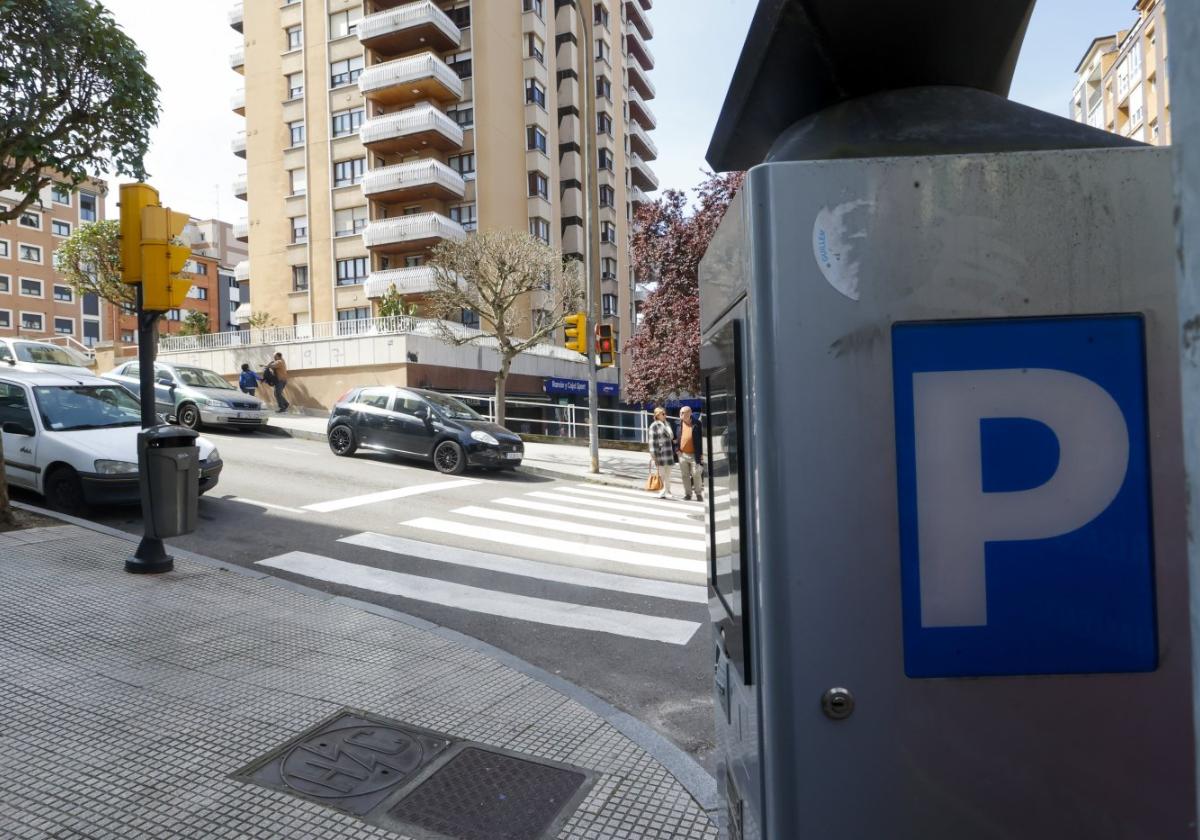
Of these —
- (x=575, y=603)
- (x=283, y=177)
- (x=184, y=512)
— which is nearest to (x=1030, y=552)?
(x=575, y=603)

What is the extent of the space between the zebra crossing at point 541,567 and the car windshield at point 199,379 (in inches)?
394

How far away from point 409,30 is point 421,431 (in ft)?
89.2

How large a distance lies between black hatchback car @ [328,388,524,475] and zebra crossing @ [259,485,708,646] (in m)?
3.30

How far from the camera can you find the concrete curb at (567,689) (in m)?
3.56

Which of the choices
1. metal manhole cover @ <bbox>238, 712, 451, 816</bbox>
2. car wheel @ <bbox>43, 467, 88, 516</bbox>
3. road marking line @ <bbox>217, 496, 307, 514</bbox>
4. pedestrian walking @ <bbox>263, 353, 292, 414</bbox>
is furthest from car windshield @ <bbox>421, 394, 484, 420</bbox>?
metal manhole cover @ <bbox>238, 712, 451, 816</bbox>

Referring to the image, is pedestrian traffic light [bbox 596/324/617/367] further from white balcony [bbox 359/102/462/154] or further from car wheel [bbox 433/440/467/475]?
white balcony [bbox 359/102/462/154]

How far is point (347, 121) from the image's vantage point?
37.2 meters

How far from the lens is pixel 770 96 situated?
6.09 ft

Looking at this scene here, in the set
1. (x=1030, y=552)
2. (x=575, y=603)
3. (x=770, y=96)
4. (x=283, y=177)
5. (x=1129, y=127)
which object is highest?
(x=1129, y=127)

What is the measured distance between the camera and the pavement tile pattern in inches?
125

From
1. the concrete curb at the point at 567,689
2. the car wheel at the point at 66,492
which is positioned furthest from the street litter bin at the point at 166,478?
the car wheel at the point at 66,492

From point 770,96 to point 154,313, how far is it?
691cm

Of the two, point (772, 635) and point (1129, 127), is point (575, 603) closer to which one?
point (772, 635)

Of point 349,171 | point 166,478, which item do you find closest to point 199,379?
point 166,478
